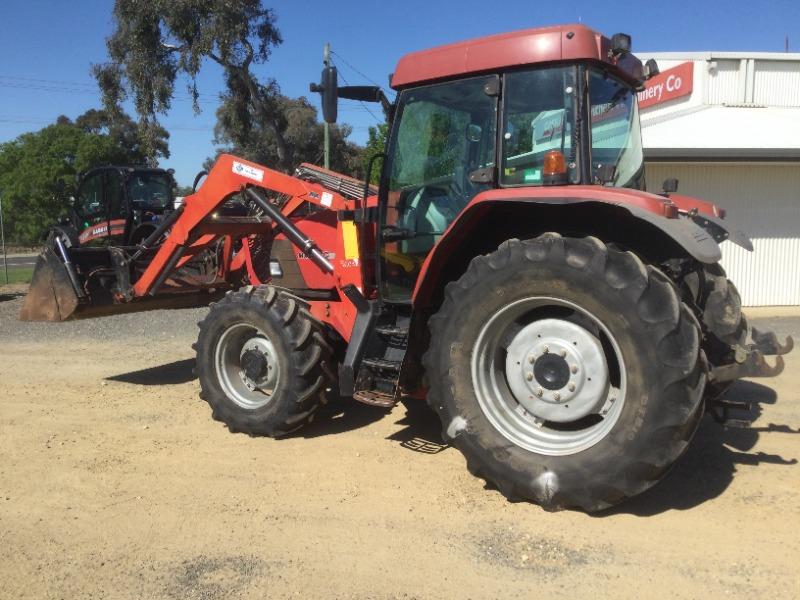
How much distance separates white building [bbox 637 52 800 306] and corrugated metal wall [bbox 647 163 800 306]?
0.06 ft

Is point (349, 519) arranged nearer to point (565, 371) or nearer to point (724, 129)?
point (565, 371)

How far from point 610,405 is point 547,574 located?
1.05 m

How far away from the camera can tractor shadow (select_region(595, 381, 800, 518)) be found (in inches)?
149

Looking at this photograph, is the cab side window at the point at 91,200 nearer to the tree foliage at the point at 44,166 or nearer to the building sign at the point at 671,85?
the building sign at the point at 671,85

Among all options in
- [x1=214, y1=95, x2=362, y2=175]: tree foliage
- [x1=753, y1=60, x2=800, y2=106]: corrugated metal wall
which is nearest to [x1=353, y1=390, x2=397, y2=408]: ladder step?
[x1=753, y1=60, x2=800, y2=106]: corrugated metal wall

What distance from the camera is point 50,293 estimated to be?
21.3 feet

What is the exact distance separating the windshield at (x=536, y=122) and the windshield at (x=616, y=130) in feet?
0.61

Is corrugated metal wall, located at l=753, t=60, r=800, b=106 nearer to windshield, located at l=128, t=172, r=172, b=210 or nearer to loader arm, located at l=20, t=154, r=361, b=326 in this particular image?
loader arm, located at l=20, t=154, r=361, b=326

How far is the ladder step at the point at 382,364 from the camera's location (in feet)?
14.8

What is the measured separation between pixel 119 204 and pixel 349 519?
36.0ft

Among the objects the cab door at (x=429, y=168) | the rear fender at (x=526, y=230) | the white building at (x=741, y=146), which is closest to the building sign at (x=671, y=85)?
the white building at (x=741, y=146)

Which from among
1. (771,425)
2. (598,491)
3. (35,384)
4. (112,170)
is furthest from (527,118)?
(112,170)

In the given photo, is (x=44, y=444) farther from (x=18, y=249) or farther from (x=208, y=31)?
(x=18, y=249)

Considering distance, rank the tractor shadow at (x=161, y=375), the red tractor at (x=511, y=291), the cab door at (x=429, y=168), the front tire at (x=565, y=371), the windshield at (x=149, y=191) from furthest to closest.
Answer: the windshield at (x=149, y=191) → the tractor shadow at (x=161, y=375) → the cab door at (x=429, y=168) → the red tractor at (x=511, y=291) → the front tire at (x=565, y=371)
